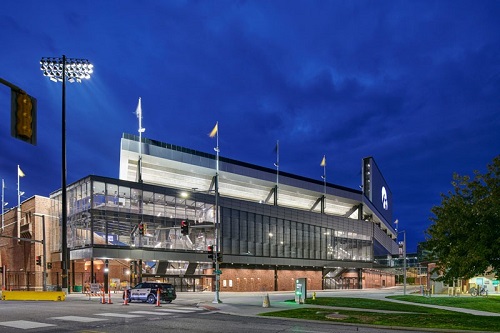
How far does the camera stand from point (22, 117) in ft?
31.7

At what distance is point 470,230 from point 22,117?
63.8 ft

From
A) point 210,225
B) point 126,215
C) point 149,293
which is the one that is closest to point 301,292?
point 210,225

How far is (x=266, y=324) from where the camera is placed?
68.3ft

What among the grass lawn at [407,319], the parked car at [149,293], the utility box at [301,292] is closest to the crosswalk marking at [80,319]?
the grass lawn at [407,319]

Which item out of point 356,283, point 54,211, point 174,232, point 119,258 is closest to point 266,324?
point 119,258

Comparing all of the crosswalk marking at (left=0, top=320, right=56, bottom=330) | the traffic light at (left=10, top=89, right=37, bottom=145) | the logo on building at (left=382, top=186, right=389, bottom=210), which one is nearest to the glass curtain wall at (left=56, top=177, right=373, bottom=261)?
the crosswalk marking at (left=0, top=320, right=56, bottom=330)

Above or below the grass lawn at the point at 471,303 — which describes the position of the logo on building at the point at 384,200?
above

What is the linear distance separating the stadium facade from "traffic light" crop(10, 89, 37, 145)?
29.4 metres

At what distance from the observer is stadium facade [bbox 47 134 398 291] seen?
5706 centimetres

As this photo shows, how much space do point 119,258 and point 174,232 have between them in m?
8.42

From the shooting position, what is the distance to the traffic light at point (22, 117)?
952 cm

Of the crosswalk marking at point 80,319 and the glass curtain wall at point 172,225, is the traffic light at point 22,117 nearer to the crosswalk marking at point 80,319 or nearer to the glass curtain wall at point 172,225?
the crosswalk marking at point 80,319

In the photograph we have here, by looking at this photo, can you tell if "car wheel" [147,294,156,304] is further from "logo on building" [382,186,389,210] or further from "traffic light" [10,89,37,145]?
"logo on building" [382,186,389,210]

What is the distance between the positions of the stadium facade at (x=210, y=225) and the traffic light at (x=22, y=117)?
96.6 ft
